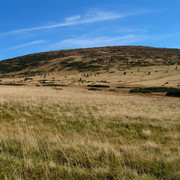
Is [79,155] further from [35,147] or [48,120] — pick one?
[48,120]

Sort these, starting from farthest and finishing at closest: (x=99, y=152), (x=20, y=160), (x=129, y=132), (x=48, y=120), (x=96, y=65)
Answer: (x=96, y=65), (x=48, y=120), (x=129, y=132), (x=99, y=152), (x=20, y=160)

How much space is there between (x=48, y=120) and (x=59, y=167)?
5199 mm

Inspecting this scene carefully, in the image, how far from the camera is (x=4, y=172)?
290 centimetres

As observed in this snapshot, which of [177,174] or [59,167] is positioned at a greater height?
[59,167]

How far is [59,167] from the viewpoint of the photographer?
3.12m

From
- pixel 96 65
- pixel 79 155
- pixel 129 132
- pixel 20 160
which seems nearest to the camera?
pixel 20 160

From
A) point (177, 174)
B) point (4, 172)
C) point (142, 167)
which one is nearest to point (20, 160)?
point (4, 172)

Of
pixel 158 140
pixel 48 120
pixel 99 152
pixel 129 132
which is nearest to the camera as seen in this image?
pixel 99 152

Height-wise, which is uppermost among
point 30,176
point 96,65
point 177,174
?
point 96,65

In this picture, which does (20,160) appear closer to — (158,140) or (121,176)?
(121,176)

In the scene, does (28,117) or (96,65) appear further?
(96,65)

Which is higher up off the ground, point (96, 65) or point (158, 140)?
point (96, 65)

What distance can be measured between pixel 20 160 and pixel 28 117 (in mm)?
5493

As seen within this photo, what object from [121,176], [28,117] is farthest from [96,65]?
[121,176]
